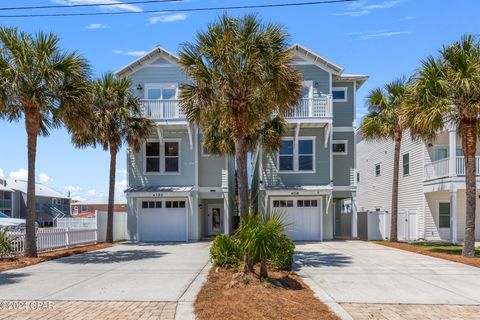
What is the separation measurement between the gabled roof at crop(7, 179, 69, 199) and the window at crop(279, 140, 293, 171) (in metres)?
40.2

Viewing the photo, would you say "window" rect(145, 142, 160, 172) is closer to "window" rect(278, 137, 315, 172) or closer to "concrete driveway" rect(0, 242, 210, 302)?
"window" rect(278, 137, 315, 172)

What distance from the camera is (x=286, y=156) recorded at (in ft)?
79.3

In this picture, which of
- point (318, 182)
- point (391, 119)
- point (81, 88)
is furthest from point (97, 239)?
point (391, 119)

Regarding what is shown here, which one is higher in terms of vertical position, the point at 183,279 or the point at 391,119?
the point at 391,119

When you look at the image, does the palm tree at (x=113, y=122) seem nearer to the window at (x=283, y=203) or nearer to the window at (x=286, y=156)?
the window at (x=286, y=156)

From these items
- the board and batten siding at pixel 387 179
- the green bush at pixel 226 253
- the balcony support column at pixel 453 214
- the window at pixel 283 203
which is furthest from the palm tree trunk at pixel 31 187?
the board and batten siding at pixel 387 179

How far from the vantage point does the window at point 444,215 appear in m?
26.0

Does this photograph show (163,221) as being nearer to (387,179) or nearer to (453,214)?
(453,214)

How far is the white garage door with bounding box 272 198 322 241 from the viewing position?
23859 mm

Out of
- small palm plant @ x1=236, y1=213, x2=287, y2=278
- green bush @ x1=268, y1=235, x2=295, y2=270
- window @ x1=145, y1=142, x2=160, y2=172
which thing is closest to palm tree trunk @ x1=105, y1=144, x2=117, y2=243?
window @ x1=145, y1=142, x2=160, y2=172

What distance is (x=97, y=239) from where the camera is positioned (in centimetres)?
2291

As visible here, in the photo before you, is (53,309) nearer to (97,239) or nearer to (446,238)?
(97,239)

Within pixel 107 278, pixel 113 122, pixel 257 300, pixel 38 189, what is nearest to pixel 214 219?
pixel 113 122

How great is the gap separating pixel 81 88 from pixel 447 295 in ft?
42.0
